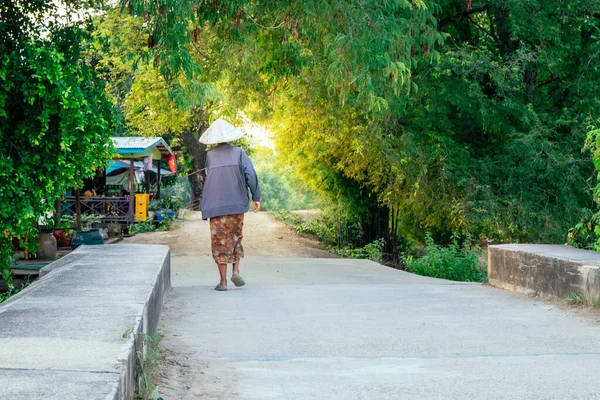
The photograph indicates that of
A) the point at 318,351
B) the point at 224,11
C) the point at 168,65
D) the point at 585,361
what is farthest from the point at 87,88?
the point at 585,361

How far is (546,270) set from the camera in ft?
31.4

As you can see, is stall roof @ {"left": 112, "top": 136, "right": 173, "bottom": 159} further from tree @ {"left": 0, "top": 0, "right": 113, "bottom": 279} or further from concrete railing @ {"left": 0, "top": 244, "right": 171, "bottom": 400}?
concrete railing @ {"left": 0, "top": 244, "right": 171, "bottom": 400}

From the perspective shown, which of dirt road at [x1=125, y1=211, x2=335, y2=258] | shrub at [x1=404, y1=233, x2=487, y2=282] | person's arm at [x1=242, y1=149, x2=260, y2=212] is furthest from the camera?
dirt road at [x1=125, y1=211, x2=335, y2=258]

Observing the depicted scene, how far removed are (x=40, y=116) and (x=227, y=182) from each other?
2569 millimetres

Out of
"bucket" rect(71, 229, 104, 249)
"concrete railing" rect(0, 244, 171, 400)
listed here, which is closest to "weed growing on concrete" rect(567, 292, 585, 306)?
"concrete railing" rect(0, 244, 171, 400)

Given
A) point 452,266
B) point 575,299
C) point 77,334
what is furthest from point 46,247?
point 77,334

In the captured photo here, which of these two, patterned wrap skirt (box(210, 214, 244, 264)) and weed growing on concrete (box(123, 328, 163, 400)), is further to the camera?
patterned wrap skirt (box(210, 214, 244, 264))

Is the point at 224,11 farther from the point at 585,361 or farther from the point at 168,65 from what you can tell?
the point at 585,361

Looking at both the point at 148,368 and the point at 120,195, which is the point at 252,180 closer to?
the point at 148,368

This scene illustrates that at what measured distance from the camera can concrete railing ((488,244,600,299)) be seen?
8.66 m

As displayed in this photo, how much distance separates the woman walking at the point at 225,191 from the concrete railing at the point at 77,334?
2769 millimetres

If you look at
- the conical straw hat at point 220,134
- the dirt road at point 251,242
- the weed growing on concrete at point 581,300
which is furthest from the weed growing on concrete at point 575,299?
Result: the dirt road at point 251,242

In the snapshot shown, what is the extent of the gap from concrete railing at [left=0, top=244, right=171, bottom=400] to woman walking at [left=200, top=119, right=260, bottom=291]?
9.09 feet

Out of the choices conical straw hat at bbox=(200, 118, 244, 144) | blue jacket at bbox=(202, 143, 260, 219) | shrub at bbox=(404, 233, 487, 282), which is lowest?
shrub at bbox=(404, 233, 487, 282)
